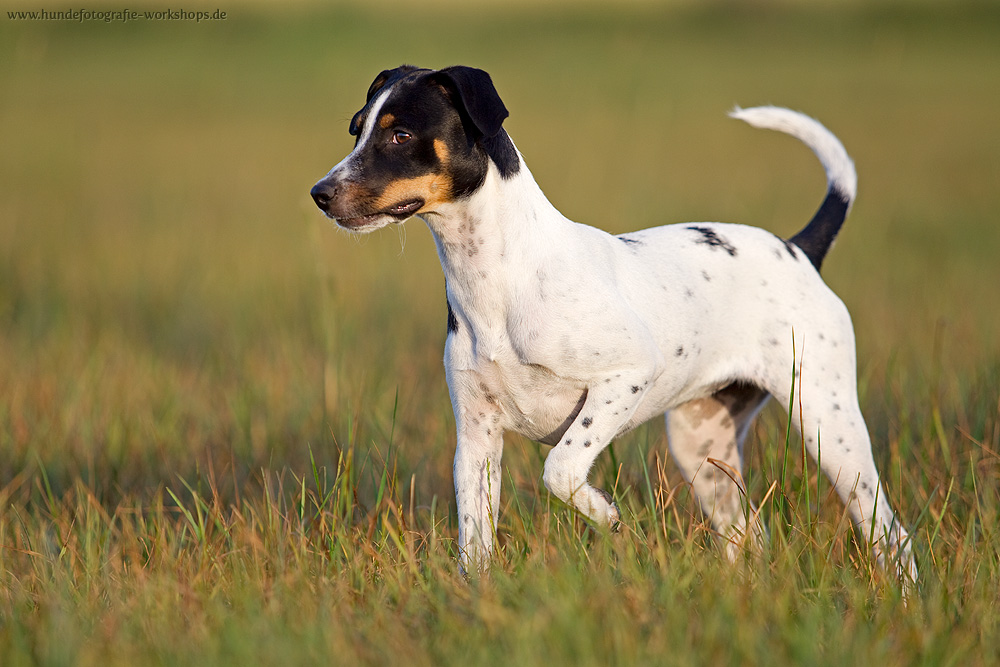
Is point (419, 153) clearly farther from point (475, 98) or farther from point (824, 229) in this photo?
point (824, 229)

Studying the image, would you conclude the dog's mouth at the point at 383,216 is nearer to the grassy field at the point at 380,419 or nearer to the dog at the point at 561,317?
the dog at the point at 561,317

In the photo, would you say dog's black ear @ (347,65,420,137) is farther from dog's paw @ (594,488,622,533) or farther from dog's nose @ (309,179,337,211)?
dog's paw @ (594,488,622,533)

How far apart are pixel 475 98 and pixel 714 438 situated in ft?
6.66

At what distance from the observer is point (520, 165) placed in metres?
3.77

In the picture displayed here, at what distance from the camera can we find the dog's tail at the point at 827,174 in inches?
182

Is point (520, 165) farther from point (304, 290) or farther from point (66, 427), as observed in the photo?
point (304, 290)

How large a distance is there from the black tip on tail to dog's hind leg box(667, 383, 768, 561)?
0.67m

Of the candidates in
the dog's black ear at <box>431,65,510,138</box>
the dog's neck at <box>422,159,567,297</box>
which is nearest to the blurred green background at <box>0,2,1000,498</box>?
the dog's neck at <box>422,159,567,297</box>

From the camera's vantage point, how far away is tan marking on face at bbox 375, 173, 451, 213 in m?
3.51

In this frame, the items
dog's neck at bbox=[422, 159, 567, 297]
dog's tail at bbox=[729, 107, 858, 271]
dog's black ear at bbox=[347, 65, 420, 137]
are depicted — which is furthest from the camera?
dog's tail at bbox=[729, 107, 858, 271]

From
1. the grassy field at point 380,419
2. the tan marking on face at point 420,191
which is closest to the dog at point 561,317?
the tan marking on face at point 420,191

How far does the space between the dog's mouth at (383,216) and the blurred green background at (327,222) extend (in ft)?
0.94

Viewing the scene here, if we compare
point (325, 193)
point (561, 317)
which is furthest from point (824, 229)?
point (325, 193)

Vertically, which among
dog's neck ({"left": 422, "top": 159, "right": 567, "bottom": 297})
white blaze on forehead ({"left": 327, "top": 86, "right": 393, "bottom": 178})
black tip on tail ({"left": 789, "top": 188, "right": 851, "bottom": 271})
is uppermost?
white blaze on forehead ({"left": 327, "top": 86, "right": 393, "bottom": 178})
